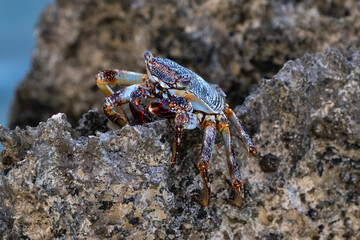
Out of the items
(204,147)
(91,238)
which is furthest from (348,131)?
(91,238)

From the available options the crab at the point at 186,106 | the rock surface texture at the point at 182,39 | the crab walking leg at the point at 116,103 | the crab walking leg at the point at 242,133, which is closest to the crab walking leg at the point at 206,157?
the crab at the point at 186,106

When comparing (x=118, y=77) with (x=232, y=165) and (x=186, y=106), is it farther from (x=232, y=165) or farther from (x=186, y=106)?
(x=232, y=165)

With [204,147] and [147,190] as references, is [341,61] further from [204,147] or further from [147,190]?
[147,190]

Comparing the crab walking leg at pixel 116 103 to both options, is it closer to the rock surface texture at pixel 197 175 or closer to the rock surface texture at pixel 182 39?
the rock surface texture at pixel 197 175

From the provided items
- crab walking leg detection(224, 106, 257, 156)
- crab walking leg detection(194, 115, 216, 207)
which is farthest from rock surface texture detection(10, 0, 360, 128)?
crab walking leg detection(194, 115, 216, 207)

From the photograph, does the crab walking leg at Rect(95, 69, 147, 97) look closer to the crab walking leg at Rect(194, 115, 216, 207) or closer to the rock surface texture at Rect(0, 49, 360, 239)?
the rock surface texture at Rect(0, 49, 360, 239)

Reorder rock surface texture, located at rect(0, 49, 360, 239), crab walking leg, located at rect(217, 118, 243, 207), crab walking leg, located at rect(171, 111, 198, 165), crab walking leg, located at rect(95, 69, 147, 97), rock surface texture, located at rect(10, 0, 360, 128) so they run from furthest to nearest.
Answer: rock surface texture, located at rect(10, 0, 360, 128) < crab walking leg, located at rect(95, 69, 147, 97) < crab walking leg, located at rect(217, 118, 243, 207) < crab walking leg, located at rect(171, 111, 198, 165) < rock surface texture, located at rect(0, 49, 360, 239)
